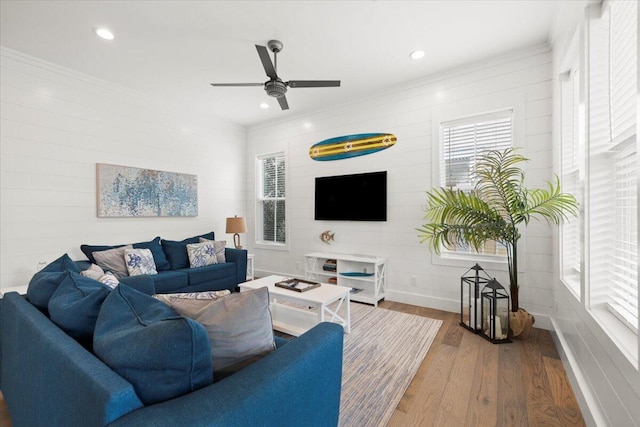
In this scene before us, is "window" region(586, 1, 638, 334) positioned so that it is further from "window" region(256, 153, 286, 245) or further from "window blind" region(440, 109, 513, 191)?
"window" region(256, 153, 286, 245)

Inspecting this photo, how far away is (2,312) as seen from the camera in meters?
1.70

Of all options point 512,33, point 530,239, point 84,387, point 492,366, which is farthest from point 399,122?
point 84,387

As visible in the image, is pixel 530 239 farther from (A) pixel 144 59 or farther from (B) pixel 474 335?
(A) pixel 144 59

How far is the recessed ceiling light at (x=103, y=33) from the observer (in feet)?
9.01

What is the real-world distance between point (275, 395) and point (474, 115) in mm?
3631

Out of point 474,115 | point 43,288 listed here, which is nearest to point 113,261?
point 43,288

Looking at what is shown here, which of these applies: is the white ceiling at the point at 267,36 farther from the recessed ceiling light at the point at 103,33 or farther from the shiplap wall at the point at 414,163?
the shiplap wall at the point at 414,163

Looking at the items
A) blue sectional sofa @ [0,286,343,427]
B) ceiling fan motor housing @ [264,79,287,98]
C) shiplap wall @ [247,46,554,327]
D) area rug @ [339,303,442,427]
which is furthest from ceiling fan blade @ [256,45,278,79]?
area rug @ [339,303,442,427]

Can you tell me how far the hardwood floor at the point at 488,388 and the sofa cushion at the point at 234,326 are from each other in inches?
44.1

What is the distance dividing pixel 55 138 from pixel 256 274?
3.53 metres

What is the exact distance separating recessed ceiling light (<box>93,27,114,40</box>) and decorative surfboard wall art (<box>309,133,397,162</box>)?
2.84 metres

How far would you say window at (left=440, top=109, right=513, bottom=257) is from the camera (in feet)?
10.9

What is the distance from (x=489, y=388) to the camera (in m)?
2.01

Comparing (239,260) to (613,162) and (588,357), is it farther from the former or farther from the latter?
(613,162)
